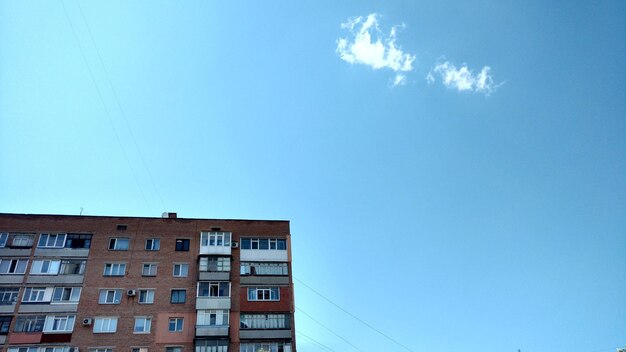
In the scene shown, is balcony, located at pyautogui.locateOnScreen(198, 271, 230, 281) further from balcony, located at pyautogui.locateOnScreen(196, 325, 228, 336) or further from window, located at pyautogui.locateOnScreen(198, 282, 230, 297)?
balcony, located at pyautogui.locateOnScreen(196, 325, 228, 336)

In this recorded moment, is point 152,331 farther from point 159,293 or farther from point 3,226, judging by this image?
point 3,226

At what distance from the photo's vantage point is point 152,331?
47188mm

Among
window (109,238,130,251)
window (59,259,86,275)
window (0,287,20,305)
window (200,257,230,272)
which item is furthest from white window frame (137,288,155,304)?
window (0,287,20,305)

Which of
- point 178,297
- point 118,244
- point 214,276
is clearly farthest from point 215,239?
point 118,244

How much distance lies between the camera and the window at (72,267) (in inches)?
1937

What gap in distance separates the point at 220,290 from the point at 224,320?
9.68ft

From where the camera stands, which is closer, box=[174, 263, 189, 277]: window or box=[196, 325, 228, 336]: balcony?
box=[196, 325, 228, 336]: balcony

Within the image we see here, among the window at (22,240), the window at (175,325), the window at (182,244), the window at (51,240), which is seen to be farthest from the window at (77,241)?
the window at (175,325)

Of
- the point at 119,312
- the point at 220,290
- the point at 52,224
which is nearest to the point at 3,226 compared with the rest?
the point at 52,224

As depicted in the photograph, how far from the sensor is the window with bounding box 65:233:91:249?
5050cm

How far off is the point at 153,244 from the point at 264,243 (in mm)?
10991

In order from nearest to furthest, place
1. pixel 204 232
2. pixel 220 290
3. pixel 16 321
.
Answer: pixel 16 321 < pixel 220 290 < pixel 204 232

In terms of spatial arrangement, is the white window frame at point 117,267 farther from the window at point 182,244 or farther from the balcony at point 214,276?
the balcony at point 214,276

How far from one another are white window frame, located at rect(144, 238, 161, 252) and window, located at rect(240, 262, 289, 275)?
859 cm
